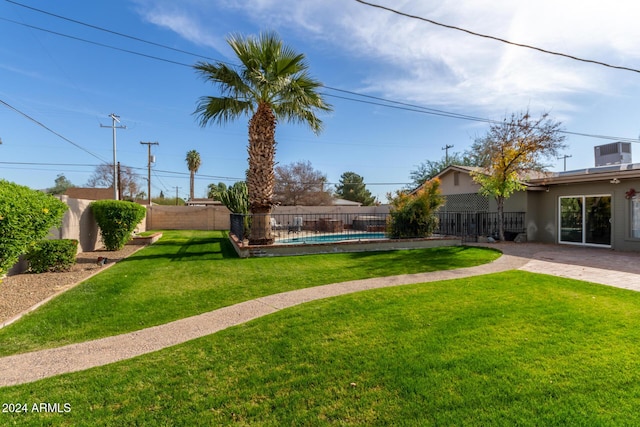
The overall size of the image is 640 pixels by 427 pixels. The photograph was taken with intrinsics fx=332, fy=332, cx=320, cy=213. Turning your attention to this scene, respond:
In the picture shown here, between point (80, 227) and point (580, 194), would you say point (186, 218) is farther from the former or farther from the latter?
point (580, 194)

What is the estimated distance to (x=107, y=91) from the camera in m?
19.3

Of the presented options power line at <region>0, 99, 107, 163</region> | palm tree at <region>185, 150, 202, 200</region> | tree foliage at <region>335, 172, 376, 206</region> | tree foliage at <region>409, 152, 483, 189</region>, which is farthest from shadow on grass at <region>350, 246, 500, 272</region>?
palm tree at <region>185, 150, 202, 200</region>

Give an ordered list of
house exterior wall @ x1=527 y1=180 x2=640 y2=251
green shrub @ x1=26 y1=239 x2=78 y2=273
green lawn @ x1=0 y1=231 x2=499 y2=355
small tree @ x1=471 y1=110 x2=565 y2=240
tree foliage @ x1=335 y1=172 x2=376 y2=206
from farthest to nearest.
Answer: tree foliage @ x1=335 y1=172 x2=376 y2=206
small tree @ x1=471 y1=110 x2=565 y2=240
house exterior wall @ x1=527 y1=180 x2=640 y2=251
green shrub @ x1=26 y1=239 x2=78 y2=273
green lawn @ x1=0 y1=231 x2=499 y2=355

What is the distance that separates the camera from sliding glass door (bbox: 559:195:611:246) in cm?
1322

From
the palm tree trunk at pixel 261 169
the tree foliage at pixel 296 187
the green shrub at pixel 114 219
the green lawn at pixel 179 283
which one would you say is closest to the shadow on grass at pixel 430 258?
the green lawn at pixel 179 283

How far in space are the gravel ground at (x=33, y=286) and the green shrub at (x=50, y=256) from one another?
0.23 m

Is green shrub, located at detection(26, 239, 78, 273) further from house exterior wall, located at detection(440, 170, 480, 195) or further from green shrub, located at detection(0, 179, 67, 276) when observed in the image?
house exterior wall, located at detection(440, 170, 480, 195)

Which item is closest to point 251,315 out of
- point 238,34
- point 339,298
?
point 339,298

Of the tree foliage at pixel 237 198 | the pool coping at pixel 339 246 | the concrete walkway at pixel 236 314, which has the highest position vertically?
the tree foliage at pixel 237 198

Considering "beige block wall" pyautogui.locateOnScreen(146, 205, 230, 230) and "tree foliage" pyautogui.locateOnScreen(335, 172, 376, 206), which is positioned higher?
"tree foliage" pyautogui.locateOnScreen(335, 172, 376, 206)

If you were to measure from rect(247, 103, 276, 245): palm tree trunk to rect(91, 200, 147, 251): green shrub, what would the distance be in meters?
4.61

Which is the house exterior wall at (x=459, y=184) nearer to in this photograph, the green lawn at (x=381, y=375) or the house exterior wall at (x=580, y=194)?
the house exterior wall at (x=580, y=194)

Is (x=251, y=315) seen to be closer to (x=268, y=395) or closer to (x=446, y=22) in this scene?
(x=268, y=395)

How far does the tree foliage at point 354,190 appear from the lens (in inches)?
2074
